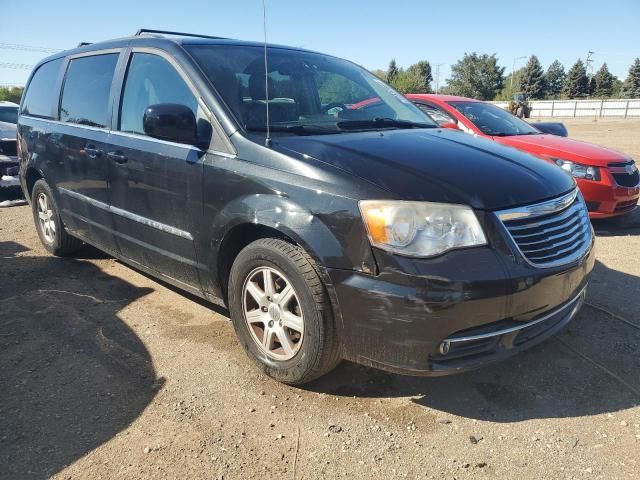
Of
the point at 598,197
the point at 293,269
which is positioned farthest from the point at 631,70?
the point at 293,269

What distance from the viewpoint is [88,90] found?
4.15 meters

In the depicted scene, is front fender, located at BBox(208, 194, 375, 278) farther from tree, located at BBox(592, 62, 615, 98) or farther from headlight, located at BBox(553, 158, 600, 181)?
tree, located at BBox(592, 62, 615, 98)

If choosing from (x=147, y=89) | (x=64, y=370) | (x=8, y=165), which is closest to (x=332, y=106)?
(x=147, y=89)

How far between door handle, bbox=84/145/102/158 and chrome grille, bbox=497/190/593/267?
114 inches

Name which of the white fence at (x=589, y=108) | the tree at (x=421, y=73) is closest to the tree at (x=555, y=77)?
the tree at (x=421, y=73)

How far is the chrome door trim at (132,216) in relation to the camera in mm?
3182

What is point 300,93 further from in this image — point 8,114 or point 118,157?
point 8,114

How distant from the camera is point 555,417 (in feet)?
8.24

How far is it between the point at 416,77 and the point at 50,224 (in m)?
97.9

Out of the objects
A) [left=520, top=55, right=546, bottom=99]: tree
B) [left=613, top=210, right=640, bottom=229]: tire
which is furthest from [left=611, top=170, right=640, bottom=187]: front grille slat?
[left=520, top=55, right=546, bottom=99]: tree

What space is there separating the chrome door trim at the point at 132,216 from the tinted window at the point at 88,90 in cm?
59

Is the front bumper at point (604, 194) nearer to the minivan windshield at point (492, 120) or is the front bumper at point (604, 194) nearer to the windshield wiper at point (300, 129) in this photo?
the minivan windshield at point (492, 120)

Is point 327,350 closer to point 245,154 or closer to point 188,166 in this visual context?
point 245,154

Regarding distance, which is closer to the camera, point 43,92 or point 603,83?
point 43,92
